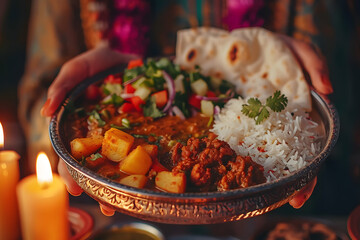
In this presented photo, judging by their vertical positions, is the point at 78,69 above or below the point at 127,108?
above

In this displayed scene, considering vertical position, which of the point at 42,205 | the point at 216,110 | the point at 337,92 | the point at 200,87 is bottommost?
the point at 337,92

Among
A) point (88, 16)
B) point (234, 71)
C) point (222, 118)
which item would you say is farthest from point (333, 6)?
point (88, 16)

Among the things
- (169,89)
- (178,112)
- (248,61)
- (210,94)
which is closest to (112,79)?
(169,89)

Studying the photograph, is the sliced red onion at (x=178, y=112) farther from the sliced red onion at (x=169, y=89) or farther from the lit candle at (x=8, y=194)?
the lit candle at (x=8, y=194)

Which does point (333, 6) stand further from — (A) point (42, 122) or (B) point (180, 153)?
(A) point (42, 122)

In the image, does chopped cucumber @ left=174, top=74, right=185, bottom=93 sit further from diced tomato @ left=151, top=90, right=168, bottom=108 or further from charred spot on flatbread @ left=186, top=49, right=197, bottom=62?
charred spot on flatbread @ left=186, top=49, right=197, bottom=62

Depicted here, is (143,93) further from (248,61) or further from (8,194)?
(8,194)
